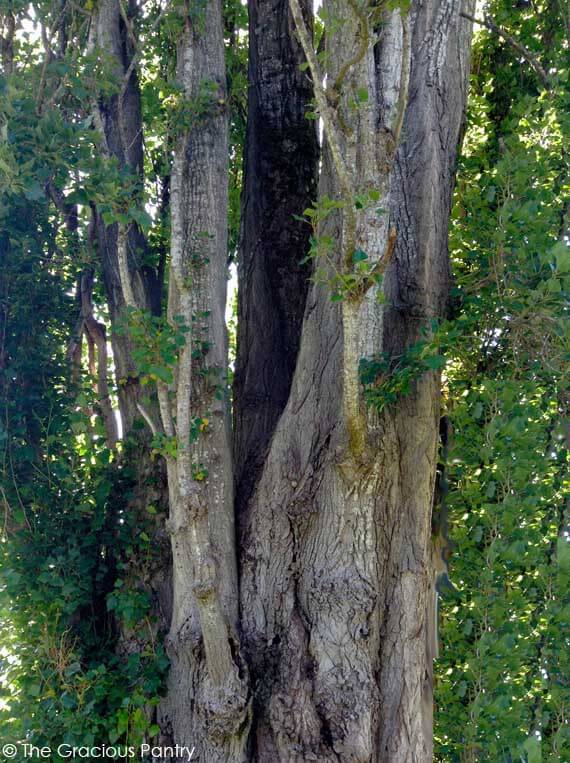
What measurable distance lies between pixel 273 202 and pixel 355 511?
7.14ft

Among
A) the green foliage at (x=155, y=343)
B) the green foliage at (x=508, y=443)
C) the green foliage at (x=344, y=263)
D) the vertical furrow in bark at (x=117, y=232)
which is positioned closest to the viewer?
the green foliage at (x=344, y=263)

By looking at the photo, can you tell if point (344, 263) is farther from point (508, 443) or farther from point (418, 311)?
point (508, 443)

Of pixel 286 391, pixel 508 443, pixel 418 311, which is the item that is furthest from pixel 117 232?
pixel 508 443

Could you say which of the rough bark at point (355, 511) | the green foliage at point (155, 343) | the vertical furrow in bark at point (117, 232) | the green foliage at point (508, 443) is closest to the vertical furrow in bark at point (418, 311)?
the rough bark at point (355, 511)

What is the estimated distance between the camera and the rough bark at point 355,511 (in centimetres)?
362

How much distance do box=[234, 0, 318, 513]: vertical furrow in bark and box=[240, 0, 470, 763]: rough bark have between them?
0.61 meters

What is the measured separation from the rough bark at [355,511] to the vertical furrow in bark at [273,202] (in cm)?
61

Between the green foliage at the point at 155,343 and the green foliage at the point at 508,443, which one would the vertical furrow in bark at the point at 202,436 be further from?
the green foliage at the point at 508,443

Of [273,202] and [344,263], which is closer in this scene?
[344,263]

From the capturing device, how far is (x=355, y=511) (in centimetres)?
387

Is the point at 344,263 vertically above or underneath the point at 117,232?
underneath

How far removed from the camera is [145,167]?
5262 millimetres

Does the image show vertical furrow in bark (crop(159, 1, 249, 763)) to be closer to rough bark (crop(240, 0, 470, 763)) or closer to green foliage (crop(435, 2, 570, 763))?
rough bark (crop(240, 0, 470, 763))

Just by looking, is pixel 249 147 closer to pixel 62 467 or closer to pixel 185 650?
pixel 62 467
